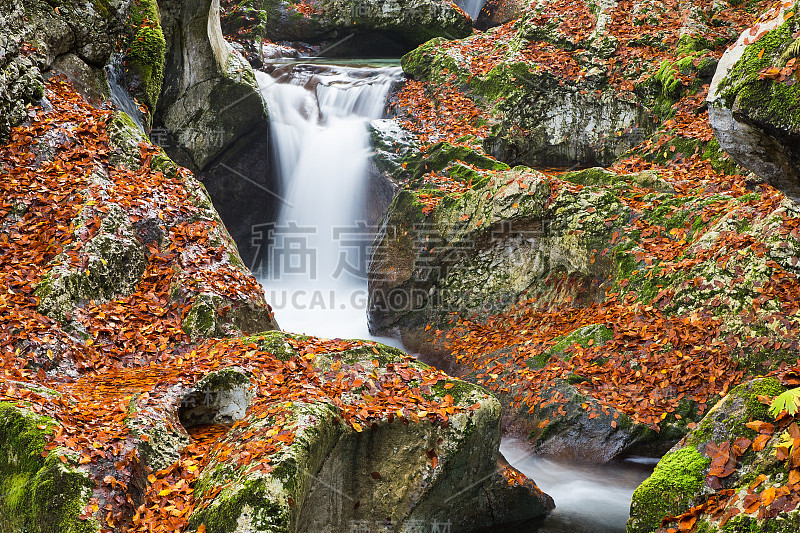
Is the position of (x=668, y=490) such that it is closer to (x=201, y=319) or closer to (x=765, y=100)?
(x=765, y=100)

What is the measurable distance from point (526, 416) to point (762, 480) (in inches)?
159

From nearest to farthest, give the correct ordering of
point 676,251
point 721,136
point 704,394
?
point 721,136, point 704,394, point 676,251

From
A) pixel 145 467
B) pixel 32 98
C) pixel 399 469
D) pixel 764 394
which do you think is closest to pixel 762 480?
pixel 764 394

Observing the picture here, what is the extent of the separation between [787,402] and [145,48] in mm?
10577

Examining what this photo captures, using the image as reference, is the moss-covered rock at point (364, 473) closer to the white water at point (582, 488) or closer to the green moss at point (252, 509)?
the green moss at point (252, 509)

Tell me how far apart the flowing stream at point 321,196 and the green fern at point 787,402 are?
7.91 m

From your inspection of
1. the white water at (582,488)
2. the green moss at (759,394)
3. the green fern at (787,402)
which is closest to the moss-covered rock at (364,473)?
the white water at (582,488)

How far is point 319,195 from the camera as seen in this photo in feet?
43.6

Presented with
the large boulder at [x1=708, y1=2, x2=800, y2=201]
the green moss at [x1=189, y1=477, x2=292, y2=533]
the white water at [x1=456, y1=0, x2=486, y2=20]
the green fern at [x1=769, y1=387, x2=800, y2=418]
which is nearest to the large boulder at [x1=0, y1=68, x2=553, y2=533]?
the green moss at [x1=189, y1=477, x2=292, y2=533]

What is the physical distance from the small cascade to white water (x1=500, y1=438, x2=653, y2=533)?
7.72 meters

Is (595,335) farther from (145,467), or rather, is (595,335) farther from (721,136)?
(145,467)

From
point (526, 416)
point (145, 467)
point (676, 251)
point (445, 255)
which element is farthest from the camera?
point (445, 255)

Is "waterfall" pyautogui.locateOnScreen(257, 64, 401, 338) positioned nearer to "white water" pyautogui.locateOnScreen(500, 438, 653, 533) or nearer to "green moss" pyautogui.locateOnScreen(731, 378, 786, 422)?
"white water" pyautogui.locateOnScreen(500, 438, 653, 533)

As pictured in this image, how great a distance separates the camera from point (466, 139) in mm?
12625
